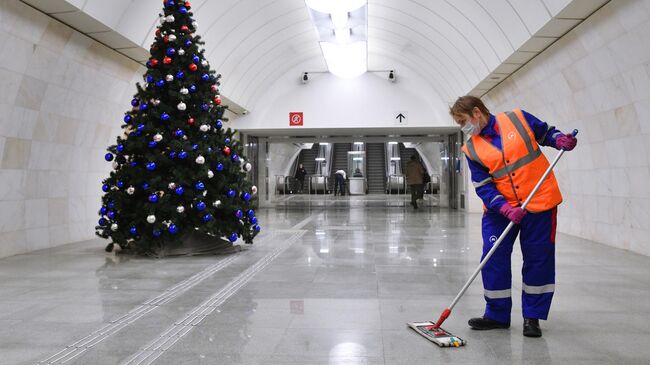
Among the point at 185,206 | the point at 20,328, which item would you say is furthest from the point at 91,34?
the point at 20,328

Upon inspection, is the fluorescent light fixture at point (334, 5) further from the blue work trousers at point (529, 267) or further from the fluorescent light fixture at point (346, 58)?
the blue work trousers at point (529, 267)

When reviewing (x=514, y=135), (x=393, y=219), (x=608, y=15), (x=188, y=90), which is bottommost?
(x=393, y=219)

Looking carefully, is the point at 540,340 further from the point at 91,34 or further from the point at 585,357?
the point at 91,34

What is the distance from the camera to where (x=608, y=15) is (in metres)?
7.43

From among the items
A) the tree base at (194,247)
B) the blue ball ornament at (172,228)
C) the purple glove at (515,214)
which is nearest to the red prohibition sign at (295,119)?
the tree base at (194,247)

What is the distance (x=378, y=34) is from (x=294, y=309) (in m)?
12.6

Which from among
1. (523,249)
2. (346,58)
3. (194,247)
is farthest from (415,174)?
(523,249)

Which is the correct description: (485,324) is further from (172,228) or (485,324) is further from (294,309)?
(172,228)

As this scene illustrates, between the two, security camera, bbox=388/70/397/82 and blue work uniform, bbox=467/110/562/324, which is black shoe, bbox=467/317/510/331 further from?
security camera, bbox=388/70/397/82

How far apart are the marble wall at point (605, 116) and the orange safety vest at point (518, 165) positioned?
3931mm

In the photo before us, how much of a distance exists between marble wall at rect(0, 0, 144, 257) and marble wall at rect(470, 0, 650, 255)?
7.73 metres

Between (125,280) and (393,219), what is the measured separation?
31.7ft

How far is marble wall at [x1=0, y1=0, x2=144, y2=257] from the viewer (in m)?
7.67

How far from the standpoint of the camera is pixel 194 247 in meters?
7.87
